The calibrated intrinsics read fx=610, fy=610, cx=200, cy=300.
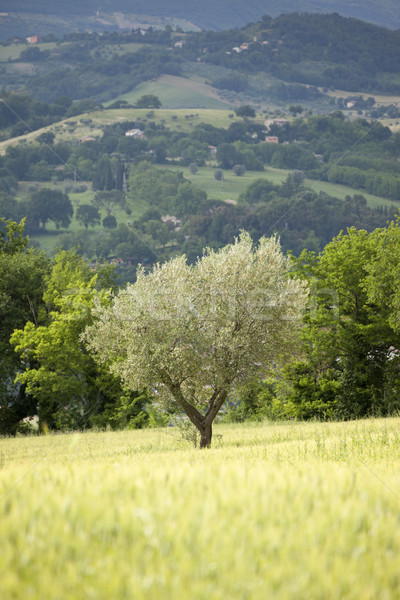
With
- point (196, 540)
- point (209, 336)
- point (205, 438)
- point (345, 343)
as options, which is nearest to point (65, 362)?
point (345, 343)

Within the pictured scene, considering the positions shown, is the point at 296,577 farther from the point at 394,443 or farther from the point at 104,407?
the point at 104,407

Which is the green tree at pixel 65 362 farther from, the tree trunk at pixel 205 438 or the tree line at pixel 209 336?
the tree trunk at pixel 205 438

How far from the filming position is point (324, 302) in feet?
155

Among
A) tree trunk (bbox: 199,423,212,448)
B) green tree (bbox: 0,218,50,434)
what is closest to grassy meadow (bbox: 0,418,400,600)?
tree trunk (bbox: 199,423,212,448)

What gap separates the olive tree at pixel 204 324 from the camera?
2039cm

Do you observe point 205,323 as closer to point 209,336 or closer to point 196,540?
point 209,336

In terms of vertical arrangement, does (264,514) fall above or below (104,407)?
above

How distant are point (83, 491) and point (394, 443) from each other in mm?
11747

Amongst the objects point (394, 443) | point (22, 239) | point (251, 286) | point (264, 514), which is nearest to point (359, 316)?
point (251, 286)

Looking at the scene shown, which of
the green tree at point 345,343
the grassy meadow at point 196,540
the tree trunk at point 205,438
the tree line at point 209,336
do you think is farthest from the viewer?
the green tree at point 345,343

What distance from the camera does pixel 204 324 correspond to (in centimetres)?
2086

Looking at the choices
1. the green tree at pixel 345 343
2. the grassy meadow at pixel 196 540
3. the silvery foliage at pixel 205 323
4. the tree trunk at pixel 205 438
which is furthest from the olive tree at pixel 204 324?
the green tree at pixel 345 343

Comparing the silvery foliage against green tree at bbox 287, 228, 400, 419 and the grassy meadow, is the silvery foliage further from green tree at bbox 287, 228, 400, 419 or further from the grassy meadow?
green tree at bbox 287, 228, 400, 419

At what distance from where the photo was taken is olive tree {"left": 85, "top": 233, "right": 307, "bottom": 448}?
803 inches
